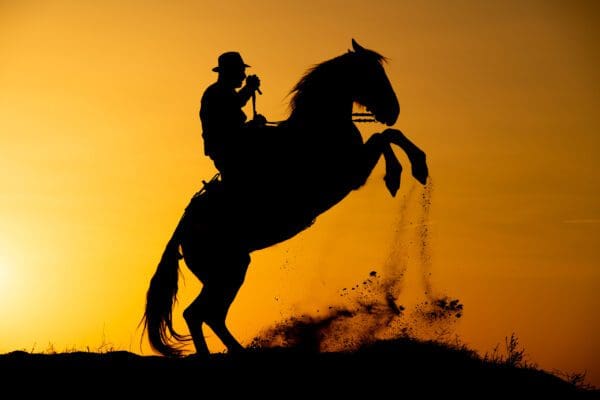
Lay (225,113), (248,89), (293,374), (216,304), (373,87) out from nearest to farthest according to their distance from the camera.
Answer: (293,374) → (225,113) → (216,304) → (248,89) → (373,87)

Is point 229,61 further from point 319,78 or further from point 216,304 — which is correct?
point 216,304

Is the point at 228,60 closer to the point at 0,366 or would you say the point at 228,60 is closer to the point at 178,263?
the point at 178,263

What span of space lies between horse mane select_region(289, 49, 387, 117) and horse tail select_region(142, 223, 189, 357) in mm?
2242

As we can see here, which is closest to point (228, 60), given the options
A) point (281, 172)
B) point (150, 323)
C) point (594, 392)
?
point (281, 172)

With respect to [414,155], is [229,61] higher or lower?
higher

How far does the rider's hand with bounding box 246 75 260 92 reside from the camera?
1230 centimetres

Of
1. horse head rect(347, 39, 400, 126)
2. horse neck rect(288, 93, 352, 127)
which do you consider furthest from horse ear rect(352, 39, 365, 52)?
horse neck rect(288, 93, 352, 127)

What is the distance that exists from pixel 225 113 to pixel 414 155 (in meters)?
2.33

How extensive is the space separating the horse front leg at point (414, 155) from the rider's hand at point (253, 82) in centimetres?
163

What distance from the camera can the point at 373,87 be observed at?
1241cm

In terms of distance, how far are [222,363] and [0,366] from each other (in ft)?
7.55

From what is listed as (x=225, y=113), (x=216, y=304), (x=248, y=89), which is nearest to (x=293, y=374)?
(x=216, y=304)

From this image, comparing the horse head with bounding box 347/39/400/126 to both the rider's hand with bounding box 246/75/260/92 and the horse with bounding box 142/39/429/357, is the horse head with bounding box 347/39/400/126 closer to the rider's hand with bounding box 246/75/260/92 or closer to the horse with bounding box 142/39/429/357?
the horse with bounding box 142/39/429/357

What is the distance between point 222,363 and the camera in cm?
1056
